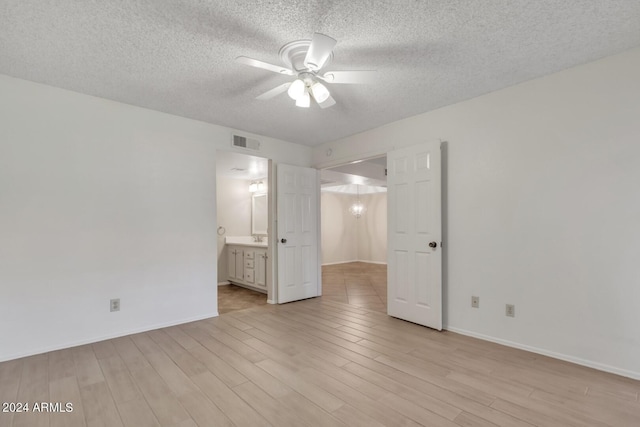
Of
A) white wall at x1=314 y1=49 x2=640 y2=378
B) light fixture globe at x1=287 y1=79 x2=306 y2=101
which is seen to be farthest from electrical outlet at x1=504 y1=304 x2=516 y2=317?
light fixture globe at x1=287 y1=79 x2=306 y2=101

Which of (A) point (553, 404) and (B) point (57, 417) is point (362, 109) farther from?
(B) point (57, 417)

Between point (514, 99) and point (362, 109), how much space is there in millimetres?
1509

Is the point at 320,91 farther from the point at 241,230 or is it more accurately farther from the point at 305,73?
the point at 241,230

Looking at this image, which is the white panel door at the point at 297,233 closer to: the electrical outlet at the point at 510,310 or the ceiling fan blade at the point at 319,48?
the ceiling fan blade at the point at 319,48

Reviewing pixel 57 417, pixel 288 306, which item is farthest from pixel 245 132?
pixel 57 417

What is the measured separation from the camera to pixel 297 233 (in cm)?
475

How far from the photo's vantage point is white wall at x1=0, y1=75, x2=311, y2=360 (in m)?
2.74

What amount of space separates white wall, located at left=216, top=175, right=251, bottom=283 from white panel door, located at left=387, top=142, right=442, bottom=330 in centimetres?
375

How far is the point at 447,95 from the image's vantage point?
10.4ft

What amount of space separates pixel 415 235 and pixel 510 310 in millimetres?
1188

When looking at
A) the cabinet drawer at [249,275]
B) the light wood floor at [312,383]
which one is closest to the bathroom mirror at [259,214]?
the cabinet drawer at [249,275]

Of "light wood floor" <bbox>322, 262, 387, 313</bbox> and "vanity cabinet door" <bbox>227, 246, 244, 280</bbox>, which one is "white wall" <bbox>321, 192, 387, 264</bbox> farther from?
"vanity cabinet door" <bbox>227, 246, 244, 280</bbox>

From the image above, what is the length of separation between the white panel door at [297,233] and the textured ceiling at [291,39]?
1.67 metres

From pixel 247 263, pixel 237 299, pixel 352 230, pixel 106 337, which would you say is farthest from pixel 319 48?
pixel 352 230
